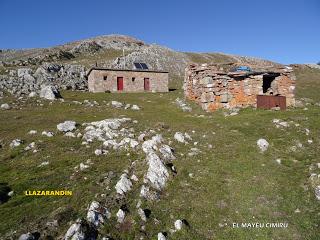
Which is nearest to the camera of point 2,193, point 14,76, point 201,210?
point 201,210

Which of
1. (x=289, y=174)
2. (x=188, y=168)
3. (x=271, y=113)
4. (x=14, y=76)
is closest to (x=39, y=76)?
(x=14, y=76)

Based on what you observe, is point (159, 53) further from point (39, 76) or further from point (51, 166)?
point (51, 166)

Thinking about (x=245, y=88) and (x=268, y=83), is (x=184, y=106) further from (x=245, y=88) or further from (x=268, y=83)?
(x=268, y=83)

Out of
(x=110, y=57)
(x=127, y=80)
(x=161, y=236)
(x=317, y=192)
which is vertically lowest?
(x=161, y=236)

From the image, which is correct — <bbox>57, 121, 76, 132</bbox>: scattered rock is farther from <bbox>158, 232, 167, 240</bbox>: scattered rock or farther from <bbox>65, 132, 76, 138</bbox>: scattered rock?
<bbox>158, 232, 167, 240</bbox>: scattered rock

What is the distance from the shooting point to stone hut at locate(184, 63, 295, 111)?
86.7 feet

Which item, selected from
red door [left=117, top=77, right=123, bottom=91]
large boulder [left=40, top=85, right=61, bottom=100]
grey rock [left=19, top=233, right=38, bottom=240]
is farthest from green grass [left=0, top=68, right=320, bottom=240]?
red door [left=117, top=77, right=123, bottom=91]

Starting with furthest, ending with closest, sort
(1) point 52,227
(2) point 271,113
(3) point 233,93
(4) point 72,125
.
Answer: (3) point 233,93
(2) point 271,113
(4) point 72,125
(1) point 52,227

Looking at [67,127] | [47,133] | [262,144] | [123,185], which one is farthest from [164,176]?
[47,133]

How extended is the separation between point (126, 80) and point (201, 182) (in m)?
34.1

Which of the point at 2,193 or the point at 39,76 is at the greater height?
the point at 39,76

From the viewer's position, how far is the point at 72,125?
68.0ft

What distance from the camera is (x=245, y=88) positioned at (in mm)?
26703

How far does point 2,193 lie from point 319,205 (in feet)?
39.8
